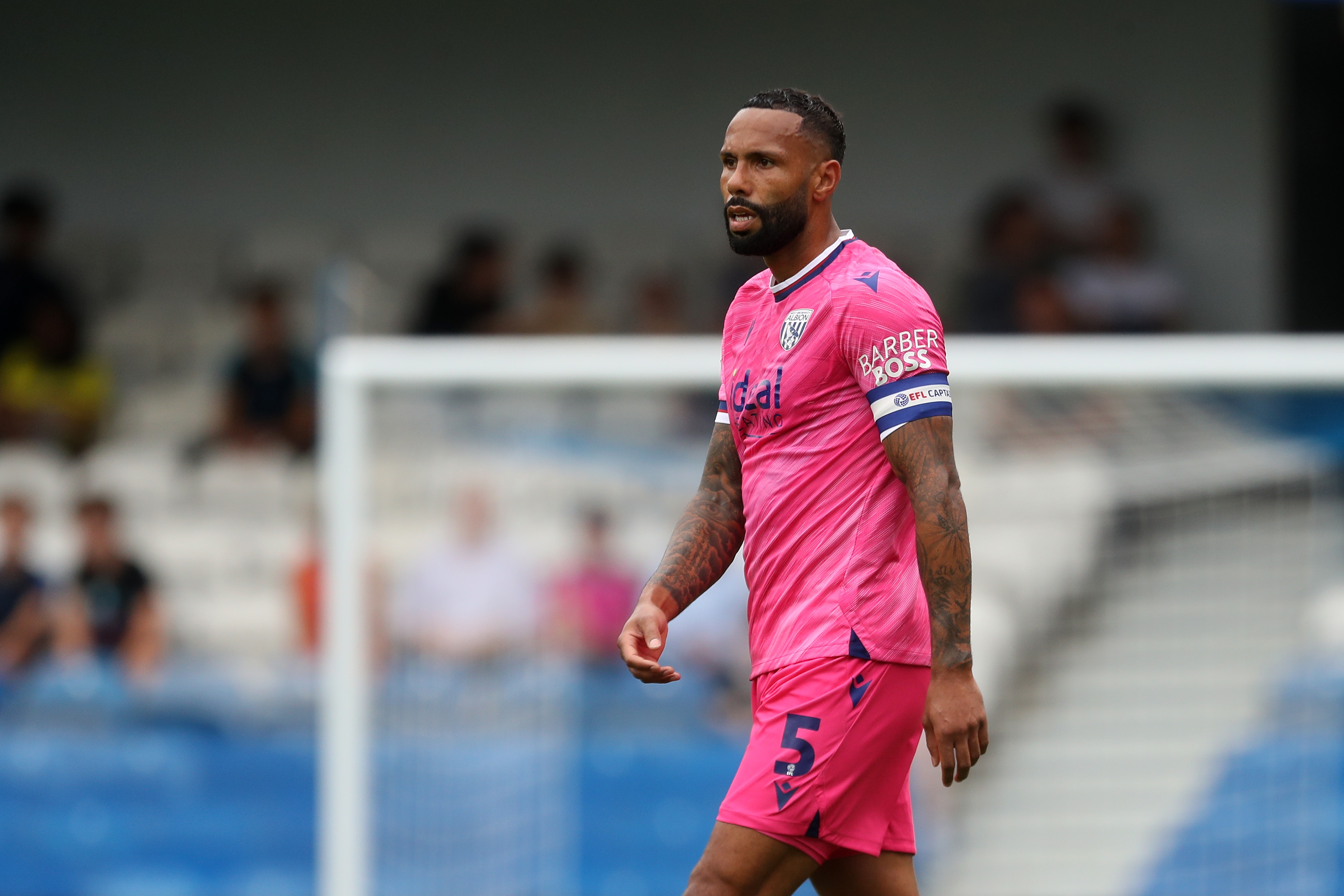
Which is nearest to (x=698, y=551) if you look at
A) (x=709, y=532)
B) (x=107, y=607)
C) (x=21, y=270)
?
(x=709, y=532)

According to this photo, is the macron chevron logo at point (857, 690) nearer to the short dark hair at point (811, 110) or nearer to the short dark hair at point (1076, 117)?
the short dark hair at point (811, 110)

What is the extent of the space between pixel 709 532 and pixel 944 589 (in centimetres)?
57

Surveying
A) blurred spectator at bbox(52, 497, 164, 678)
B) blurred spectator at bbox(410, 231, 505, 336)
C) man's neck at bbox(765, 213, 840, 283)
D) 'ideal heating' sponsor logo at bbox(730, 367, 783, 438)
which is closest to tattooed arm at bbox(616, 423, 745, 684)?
'ideal heating' sponsor logo at bbox(730, 367, 783, 438)

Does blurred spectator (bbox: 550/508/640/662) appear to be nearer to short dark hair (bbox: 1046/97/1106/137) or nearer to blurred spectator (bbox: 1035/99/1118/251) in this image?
blurred spectator (bbox: 1035/99/1118/251)

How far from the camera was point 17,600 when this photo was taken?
7633 mm

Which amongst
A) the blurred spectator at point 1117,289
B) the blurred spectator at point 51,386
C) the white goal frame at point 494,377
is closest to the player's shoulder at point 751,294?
the white goal frame at point 494,377

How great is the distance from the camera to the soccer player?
8.64 feet

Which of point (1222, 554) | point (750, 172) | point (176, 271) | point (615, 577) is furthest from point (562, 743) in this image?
point (176, 271)

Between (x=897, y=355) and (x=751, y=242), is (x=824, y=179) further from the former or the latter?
(x=897, y=355)

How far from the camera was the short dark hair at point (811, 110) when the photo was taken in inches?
105

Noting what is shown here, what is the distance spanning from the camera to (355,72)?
11.1 metres

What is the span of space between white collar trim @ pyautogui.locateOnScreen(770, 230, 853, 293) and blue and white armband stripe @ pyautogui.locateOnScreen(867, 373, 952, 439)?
294mm

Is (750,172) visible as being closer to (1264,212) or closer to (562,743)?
(562,743)

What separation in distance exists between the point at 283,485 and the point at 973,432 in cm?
398
